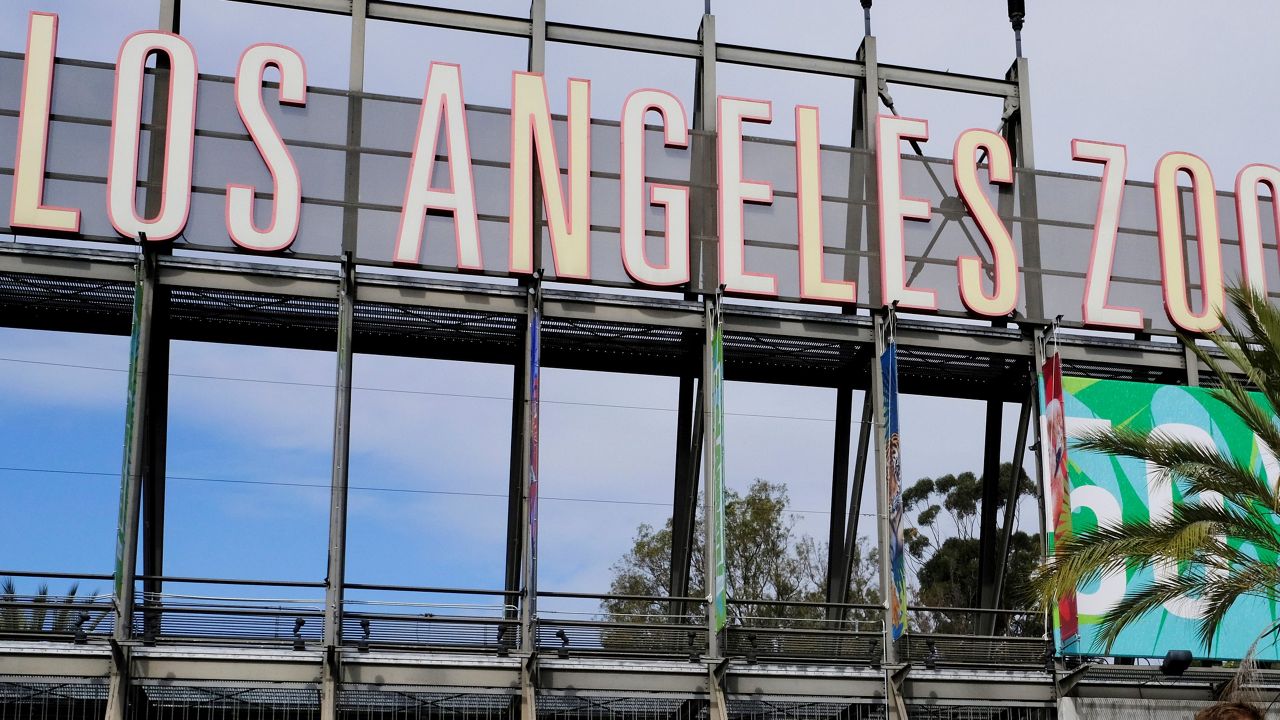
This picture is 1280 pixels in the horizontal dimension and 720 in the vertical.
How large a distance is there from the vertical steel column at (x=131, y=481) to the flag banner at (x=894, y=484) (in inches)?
444

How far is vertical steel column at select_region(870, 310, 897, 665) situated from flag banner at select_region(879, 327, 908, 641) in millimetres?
61

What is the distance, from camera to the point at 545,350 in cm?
2734

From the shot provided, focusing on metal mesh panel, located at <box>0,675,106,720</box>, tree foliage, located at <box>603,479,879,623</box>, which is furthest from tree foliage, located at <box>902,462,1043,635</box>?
metal mesh panel, located at <box>0,675,106,720</box>

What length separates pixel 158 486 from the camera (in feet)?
82.3

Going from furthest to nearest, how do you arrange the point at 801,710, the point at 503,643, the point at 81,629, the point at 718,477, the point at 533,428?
the point at 801,710, the point at 718,477, the point at 533,428, the point at 503,643, the point at 81,629

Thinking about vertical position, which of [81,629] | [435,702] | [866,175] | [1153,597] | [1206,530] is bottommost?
[435,702]

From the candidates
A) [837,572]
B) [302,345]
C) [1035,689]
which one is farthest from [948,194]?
[302,345]

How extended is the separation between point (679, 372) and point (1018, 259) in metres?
6.28

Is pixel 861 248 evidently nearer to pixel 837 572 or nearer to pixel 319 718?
pixel 837 572

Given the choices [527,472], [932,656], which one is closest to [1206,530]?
[932,656]

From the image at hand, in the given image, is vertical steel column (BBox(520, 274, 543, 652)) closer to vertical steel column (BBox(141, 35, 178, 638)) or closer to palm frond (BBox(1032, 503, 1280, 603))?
vertical steel column (BBox(141, 35, 178, 638))

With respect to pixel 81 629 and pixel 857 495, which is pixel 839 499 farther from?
pixel 81 629

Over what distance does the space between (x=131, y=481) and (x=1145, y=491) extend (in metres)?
16.1

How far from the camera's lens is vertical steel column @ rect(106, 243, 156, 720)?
21984 millimetres
